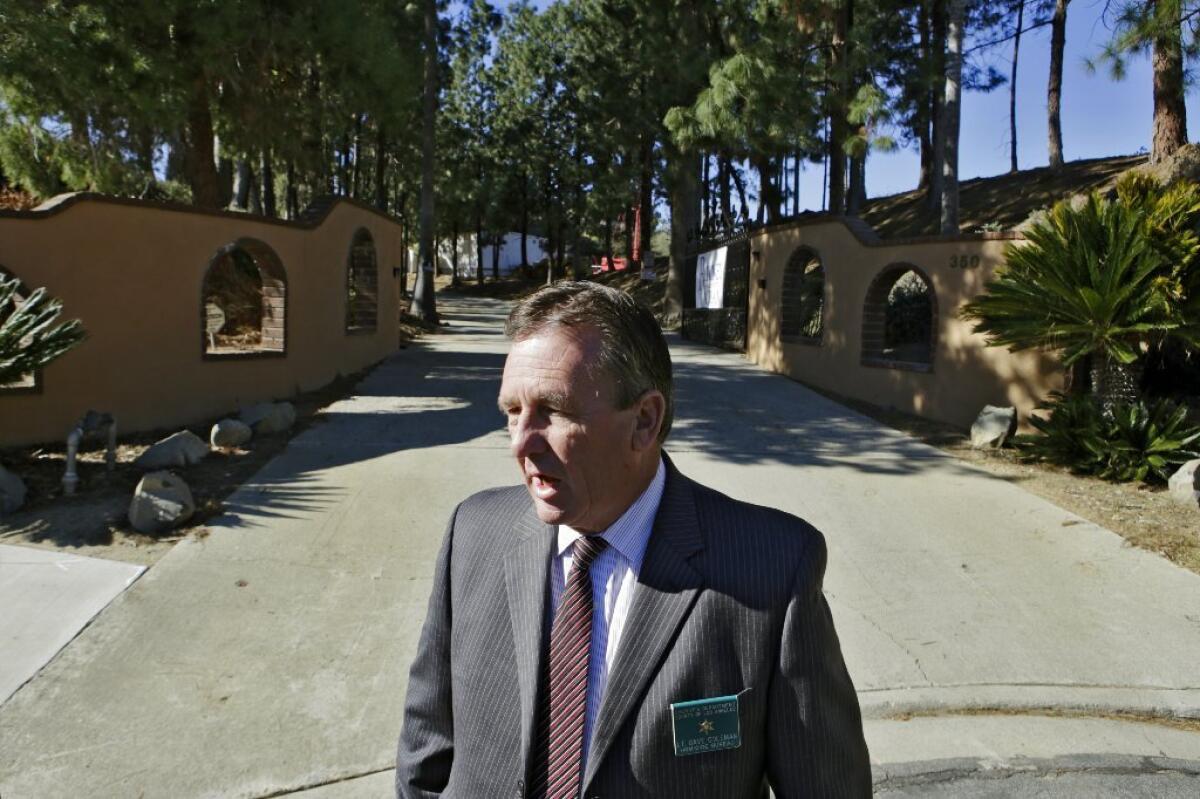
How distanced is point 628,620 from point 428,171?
21791 mm

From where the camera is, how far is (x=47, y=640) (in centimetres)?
453

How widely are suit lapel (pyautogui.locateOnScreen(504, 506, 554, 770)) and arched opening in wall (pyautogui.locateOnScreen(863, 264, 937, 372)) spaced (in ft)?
33.0

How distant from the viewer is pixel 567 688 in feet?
5.58

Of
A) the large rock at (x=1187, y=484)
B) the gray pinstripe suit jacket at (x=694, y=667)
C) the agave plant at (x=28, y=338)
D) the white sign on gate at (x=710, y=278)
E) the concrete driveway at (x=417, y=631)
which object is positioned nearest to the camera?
the gray pinstripe suit jacket at (x=694, y=667)

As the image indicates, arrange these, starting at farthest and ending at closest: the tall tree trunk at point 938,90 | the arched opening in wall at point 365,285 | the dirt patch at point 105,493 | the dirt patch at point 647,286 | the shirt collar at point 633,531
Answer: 1. the dirt patch at point 647,286
2. the tall tree trunk at point 938,90
3. the arched opening in wall at point 365,285
4. the dirt patch at point 105,493
5. the shirt collar at point 633,531

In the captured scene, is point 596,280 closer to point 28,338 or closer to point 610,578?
point 28,338

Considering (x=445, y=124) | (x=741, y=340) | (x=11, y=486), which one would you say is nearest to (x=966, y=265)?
(x=741, y=340)

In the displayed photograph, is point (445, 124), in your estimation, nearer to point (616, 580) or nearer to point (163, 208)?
point (163, 208)

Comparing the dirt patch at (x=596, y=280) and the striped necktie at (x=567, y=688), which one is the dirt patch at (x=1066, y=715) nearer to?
the striped necktie at (x=567, y=688)

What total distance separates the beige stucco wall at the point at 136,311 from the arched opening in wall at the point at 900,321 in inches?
287

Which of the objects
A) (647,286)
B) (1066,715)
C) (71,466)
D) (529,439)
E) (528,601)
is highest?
(647,286)

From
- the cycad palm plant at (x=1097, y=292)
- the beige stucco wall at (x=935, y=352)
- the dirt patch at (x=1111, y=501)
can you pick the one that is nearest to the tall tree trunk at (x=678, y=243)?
the beige stucco wall at (x=935, y=352)

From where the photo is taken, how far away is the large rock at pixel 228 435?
8.16 meters

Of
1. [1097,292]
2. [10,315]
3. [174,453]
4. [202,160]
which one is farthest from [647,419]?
[202,160]
